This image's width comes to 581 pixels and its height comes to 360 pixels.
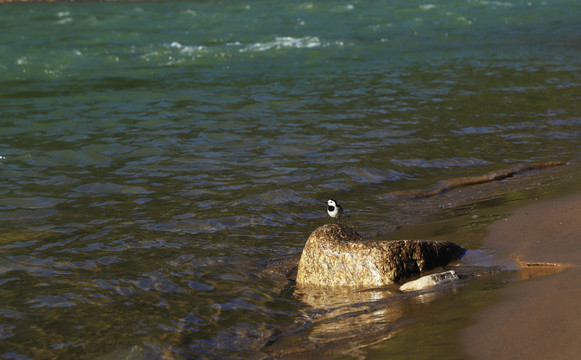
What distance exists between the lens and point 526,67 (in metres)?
19.1

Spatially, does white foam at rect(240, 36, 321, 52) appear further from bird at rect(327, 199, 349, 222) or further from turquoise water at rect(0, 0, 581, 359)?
bird at rect(327, 199, 349, 222)

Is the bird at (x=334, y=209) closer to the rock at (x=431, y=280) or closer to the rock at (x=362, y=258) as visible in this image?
the rock at (x=362, y=258)

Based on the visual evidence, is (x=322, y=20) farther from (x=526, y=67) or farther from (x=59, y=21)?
(x=526, y=67)

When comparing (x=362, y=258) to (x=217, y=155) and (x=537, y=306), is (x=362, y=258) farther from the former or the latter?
(x=217, y=155)

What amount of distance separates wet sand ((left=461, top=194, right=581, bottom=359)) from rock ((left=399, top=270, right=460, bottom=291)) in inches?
20.9

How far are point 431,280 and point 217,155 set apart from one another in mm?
6199

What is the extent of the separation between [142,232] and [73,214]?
119 cm

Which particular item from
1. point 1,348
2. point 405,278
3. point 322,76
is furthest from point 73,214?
point 322,76

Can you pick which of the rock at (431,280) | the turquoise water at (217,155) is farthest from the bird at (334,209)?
the rock at (431,280)

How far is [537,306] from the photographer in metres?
4.74

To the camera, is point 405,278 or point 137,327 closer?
point 137,327

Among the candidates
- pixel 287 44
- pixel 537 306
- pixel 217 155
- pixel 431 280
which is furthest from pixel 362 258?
pixel 287 44

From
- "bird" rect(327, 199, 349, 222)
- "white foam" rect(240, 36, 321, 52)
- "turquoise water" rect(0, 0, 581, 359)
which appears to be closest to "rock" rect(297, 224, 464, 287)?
"turquoise water" rect(0, 0, 581, 359)

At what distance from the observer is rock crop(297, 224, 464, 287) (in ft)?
19.7
